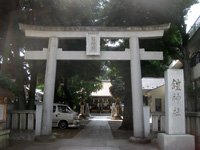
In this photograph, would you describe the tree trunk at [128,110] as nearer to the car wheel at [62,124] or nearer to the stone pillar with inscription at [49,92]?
the car wheel at [62,124]

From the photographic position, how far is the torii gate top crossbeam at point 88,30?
10078mm

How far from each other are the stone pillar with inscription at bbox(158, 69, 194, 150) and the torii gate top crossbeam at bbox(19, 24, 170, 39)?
265cm

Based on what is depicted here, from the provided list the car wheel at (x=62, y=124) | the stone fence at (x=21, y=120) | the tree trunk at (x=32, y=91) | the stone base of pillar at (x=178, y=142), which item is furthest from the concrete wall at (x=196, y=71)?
the stone fence at (x=21, y=120)

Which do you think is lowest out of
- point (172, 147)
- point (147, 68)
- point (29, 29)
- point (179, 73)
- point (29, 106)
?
point (172, 147)

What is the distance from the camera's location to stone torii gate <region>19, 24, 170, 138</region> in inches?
379

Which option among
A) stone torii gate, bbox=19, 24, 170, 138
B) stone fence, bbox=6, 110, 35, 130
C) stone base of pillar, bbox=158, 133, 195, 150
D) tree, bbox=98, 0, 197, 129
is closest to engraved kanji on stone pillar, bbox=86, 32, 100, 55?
stone torii gate, bbox=19, 24, 170, 138

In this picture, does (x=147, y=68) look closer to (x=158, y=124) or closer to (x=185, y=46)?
(x=185, y=46)

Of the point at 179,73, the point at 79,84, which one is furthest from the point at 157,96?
the point at 179,73

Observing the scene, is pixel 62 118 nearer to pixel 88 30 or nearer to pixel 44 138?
pixel 44 138

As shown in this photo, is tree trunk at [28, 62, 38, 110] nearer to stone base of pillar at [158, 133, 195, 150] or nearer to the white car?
the white car

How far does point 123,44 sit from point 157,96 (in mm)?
12309

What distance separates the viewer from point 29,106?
12.9 meters

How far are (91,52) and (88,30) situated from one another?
Answer: 46.3 inches

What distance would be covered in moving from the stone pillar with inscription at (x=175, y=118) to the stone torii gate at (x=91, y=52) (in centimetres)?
165
